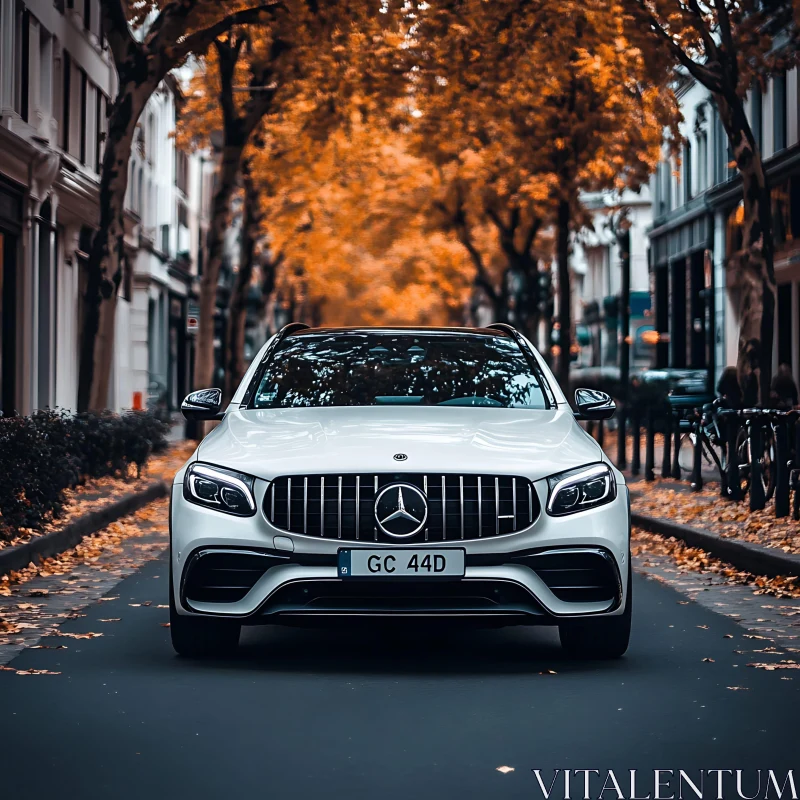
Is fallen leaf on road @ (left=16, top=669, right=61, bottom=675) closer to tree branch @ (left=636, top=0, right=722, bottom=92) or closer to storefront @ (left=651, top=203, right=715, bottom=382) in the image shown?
tree branch @ (left=636, top=0, right=722, bottom=92)

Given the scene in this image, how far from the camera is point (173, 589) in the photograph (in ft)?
24.2

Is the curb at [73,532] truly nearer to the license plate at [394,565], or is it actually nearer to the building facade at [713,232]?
the license plate at [394,565]

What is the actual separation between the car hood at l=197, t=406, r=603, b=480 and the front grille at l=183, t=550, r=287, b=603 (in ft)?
1.22

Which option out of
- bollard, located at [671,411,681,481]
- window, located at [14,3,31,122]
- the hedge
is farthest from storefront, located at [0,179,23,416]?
bollard, located at [671,411,681,481]

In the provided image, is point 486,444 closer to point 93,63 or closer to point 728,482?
point 728,482

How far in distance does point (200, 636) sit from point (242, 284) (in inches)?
990

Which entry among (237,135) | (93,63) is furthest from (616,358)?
(237,135)

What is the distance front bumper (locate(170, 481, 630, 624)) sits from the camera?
706 centimetres

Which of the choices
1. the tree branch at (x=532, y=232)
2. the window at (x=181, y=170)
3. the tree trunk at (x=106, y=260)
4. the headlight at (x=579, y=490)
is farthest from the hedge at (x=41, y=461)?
the window at (x=181, y=170)

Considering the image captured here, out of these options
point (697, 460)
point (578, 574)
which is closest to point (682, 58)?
point (697, 460)

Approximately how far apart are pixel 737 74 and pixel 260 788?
15.5 meters

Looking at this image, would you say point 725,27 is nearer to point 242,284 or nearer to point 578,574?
point 578,574

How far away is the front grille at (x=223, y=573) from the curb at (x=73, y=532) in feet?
12.3

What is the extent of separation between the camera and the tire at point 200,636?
7434 millimetres
